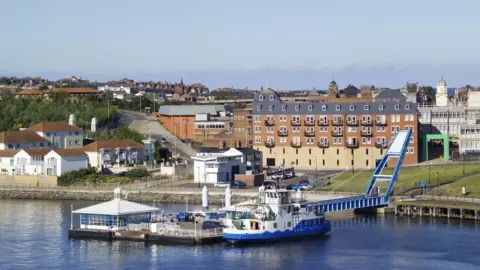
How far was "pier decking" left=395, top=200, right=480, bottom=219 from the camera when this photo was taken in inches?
2211

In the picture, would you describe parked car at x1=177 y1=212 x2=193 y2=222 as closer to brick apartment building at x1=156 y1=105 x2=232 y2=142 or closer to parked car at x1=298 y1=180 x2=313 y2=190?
parked car at x1=298 y1=180 x2=313 y2=190

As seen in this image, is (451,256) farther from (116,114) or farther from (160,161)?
(116,114)

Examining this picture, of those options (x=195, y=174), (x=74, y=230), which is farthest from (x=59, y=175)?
(x=74, y=230)

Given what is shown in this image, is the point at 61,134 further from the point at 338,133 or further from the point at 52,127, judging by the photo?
the point at 338,133

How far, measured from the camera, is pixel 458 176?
66.4 meters

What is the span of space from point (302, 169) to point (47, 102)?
38.1 metres

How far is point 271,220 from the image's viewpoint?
4847 centimetres

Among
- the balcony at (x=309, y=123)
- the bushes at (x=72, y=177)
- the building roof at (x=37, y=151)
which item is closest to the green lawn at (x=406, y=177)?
the balcony at (x=309, y=123)

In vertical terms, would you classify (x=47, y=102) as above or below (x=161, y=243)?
above

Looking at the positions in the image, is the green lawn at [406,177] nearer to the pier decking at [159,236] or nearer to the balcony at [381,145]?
the balcony at [381,145]

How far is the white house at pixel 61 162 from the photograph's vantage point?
74.9 metres

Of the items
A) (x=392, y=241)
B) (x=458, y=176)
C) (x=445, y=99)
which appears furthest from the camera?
(x=445, y=99)

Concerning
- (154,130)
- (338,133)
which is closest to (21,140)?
(154,130)

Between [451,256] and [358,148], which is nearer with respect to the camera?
[451,256]
